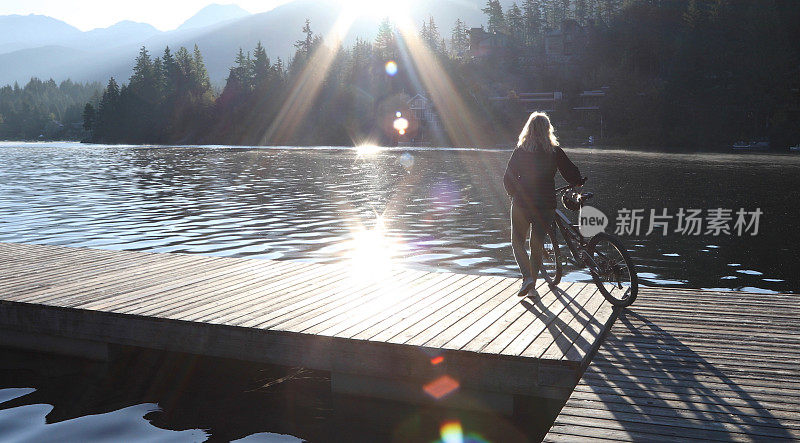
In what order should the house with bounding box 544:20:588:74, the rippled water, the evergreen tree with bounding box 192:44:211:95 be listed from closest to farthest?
the rippled water → the house with bounding box 544:20:588:74 → the evergreen tree with bounding box 192:44:211:95

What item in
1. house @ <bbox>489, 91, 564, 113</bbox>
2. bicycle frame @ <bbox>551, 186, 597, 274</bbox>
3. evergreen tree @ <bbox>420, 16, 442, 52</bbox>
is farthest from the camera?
evergreen tree @ <bbox>420, 16, 442, 52</bbox>

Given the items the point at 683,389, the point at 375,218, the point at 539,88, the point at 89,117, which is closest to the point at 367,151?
the point at 539,88

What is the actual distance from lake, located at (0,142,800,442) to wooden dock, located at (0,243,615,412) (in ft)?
1.72

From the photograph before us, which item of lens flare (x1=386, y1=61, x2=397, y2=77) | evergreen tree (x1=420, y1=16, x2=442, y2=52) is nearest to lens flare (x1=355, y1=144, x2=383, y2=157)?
lens flare (x1=386, y1=61, x2=397, y2=77)

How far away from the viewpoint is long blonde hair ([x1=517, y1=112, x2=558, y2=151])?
873 centimetres

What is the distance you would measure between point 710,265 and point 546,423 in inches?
438

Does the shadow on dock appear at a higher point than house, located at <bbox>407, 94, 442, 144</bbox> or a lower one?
higher

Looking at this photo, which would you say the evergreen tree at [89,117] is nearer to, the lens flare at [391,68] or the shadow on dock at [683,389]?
the lens flare at [391,68]

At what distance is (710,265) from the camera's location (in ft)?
55.3

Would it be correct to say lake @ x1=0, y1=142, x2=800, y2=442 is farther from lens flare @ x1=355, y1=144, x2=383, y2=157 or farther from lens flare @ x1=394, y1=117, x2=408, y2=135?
lens flare @ x1=394, y1=117, x2=408, y2=135

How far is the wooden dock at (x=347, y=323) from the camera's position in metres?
6.89

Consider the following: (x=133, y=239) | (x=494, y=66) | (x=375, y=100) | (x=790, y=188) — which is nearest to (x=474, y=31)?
(x=494, y=66)

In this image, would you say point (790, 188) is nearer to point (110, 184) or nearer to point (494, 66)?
point (110, 184)

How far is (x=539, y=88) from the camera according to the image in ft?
481
